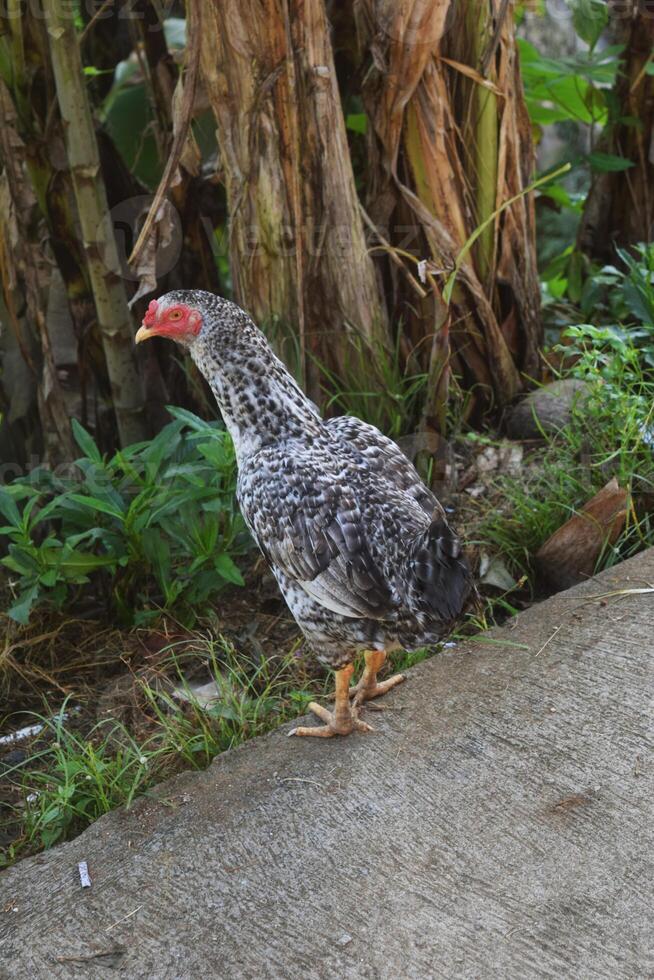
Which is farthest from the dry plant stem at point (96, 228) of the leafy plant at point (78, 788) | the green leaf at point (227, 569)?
the leafy plant at point (78, 788)

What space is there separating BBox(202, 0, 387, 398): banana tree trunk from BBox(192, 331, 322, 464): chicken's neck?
2.70 ft

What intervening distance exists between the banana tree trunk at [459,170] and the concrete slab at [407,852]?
127 centimetres

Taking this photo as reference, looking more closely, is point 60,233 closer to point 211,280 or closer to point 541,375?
point 211,280

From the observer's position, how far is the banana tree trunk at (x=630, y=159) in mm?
4660

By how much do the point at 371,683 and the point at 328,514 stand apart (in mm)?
545

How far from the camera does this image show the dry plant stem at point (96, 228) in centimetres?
350

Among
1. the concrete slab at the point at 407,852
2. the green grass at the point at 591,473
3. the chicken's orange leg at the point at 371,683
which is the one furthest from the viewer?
the green grass at the point at 591,473

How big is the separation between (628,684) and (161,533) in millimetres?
1578

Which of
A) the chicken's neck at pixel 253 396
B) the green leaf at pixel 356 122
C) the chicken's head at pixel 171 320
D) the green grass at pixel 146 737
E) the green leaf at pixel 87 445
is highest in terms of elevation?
the green leaf at pixel 356 122

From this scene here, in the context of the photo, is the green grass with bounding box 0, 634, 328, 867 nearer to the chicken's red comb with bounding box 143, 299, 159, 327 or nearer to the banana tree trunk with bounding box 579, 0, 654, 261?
the chicken's red comb with bounding box 143, 299, 159, 327

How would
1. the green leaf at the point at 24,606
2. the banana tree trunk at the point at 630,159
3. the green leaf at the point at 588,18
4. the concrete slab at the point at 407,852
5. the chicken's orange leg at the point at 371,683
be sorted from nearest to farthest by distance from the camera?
the concrete slab at the point at 407,852, the chicken's orange leg at the point at 371,683, the green leaf at the point at 24,606, the green leaf at the point at 588,18, the banana tree trunk at the point at 630,159

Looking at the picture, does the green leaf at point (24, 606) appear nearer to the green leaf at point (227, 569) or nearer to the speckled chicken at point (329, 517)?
the green leaf at point (227, 569)

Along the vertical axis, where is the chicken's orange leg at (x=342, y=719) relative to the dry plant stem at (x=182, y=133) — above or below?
below

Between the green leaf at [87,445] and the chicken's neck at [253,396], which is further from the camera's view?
the green leaf at [87,445]
